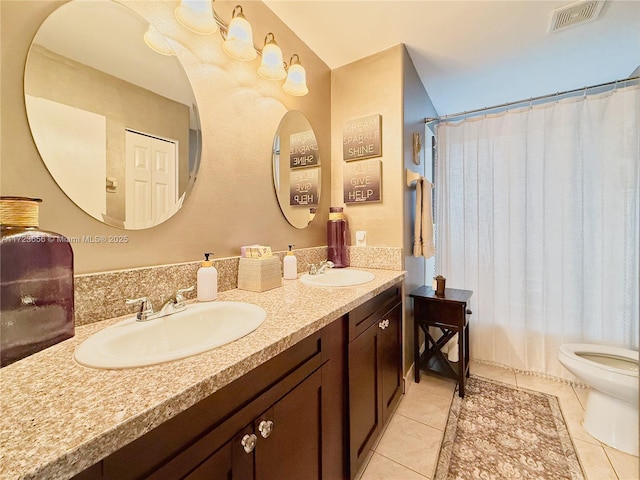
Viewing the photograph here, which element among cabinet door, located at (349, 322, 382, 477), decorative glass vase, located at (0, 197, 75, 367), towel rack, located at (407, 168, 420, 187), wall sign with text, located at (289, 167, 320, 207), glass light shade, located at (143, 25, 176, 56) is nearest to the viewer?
decorative glass vase, located at (0, 197, 75, 367)

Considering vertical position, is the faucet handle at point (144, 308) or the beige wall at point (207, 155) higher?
the beige wall at point (207, 155)

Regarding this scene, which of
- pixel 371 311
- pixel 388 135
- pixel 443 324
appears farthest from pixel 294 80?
pixel 443 324

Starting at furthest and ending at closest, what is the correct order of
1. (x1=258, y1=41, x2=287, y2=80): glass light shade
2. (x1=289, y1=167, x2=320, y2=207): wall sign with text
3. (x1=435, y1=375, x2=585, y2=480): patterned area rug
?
(x1=289, y1=167, x2=320, y2=207): wall sign with text < (x1=258, y1=41, x2=287, y2=80): glass light shade < (x1=435, y1=375, x2=585, y2=480): patterned area rug

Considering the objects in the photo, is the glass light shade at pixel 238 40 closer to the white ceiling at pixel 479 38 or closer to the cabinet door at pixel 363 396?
the white ceiling at pixel 479 38

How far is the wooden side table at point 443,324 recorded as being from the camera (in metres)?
1.67

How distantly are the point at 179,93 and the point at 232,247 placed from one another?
64 centimetres

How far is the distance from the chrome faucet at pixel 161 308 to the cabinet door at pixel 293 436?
0.43 metres

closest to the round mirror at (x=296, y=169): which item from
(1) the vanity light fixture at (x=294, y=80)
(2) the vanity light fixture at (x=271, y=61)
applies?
(1) the vanity light fixture at (x=294, y=80)

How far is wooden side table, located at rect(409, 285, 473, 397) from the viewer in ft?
5.49

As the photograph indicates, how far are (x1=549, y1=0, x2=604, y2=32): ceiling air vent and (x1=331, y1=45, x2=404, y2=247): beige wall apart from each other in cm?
84

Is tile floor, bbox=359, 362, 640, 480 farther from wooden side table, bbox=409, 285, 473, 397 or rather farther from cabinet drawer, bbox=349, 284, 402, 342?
cabinet drawer, bbox=349, 284, 402, 342

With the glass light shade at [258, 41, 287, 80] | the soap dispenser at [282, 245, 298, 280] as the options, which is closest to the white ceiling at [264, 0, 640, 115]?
the glass light shade at [258, 41, 287, 80]

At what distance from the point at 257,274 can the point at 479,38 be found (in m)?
1.99

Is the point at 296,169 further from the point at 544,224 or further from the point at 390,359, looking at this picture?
the point at 544,224
